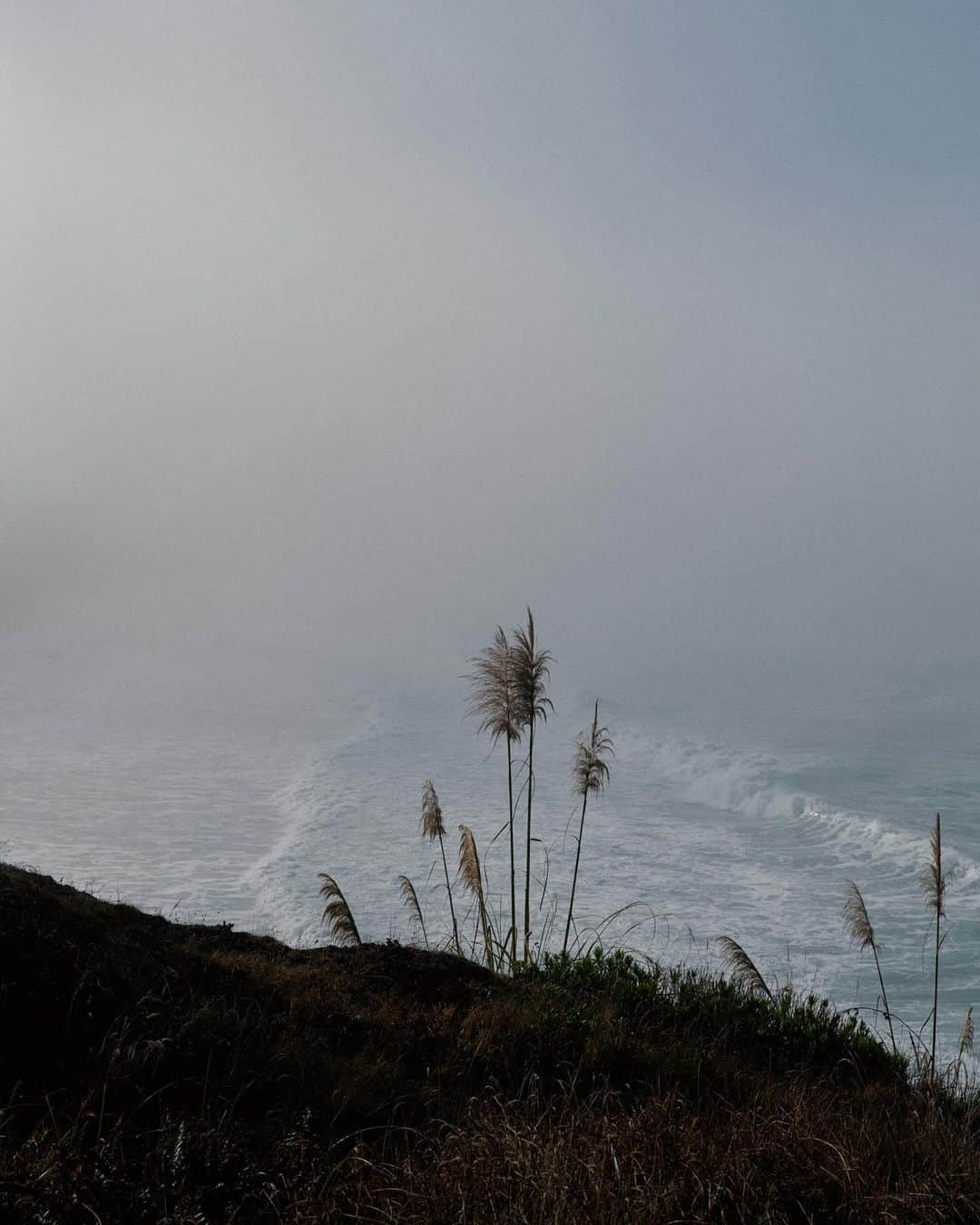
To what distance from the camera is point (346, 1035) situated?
4.55 meters

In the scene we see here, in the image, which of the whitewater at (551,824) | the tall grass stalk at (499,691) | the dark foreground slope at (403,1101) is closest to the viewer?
the dark foreground slope at (403,1101)

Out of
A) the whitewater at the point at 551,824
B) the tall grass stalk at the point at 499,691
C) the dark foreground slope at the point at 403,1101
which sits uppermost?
the tall grass stalk at the point at 499,691

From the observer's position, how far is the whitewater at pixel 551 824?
1477 centimetres

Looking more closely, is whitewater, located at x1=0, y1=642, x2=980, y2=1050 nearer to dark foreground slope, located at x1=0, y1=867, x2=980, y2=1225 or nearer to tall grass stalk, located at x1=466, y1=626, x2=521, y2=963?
tall grass stalk, located at x1=466, y1=626, x2=521, y2=963

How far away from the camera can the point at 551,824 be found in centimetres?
2348

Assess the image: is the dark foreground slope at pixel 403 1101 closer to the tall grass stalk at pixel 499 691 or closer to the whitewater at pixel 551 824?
the tall grass stalk at pixel 499 691

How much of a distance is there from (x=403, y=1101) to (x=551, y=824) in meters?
20.3

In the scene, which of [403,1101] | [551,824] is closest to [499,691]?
[403,1101]

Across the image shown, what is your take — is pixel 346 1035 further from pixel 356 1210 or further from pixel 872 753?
pixel 872 753

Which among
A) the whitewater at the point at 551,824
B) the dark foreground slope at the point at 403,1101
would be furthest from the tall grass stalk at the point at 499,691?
the dark foreground slope at the point at 403,1101

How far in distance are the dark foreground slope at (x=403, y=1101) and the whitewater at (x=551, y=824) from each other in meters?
6.41

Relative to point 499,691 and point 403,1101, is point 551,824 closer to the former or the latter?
point 499,691

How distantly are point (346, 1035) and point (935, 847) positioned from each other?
631 cm

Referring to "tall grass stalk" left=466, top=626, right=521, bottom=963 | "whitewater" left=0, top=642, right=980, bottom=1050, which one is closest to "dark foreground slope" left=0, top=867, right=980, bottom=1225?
"tall grass stalk" left=466, top=626, right=521, bottom=963
